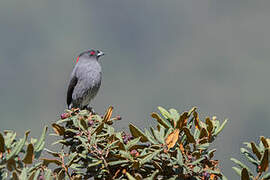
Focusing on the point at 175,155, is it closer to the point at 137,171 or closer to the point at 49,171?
the point at 137,171

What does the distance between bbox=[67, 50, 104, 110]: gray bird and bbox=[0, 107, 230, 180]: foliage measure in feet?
19.0

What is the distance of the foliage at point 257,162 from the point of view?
357 cm

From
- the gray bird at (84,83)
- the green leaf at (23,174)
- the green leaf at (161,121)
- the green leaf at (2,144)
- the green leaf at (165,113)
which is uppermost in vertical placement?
the gray bird at (84,83)

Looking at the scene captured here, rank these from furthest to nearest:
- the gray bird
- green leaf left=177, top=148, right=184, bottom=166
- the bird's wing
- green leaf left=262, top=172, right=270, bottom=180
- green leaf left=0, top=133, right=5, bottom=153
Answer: the bird's wing < the gray bird < green leaf left=177, top=148, right=184, bottom=166 < green leaf left=262, top=172, right=270, bottom=180 < green leaf left=0, top=133, right=5, bottom=153

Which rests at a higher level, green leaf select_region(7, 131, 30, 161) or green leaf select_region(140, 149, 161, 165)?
green leaf select_region(7, 131, 30, 161)

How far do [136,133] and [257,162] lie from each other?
2.44 feet

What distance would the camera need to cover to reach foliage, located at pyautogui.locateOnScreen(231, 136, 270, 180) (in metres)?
3.57

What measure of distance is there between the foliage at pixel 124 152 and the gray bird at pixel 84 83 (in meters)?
5.79

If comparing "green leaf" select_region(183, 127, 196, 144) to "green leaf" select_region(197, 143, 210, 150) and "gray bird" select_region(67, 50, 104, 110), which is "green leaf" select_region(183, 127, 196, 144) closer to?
"green leaf" select_region(197, 143, 210, 150)

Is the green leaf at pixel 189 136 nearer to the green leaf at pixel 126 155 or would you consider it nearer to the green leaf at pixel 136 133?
the green leaf at pixel 136 133

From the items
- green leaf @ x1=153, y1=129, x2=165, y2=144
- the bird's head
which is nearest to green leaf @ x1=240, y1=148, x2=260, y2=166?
green leaf @ x1=153, y1=129, x2=165, y2=144

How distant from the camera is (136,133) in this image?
403 centimetres

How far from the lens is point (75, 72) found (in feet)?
34.7

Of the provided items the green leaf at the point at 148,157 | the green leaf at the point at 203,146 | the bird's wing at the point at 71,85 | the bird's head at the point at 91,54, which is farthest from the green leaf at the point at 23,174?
the bird's head at the point at 91,54
